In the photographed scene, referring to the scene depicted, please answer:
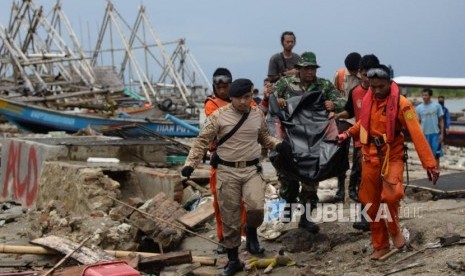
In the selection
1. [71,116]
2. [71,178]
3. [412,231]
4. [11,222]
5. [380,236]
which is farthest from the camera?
[71,116]

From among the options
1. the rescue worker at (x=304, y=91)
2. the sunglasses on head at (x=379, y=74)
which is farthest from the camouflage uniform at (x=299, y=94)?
the sunglasses on head at (x=379, y=74)

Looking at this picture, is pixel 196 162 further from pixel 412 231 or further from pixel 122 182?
pixel 122 182

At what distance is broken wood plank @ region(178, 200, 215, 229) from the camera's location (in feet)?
26.9

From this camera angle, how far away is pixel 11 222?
33.0 feet

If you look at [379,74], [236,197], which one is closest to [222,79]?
[236,197]

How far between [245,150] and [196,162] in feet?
1.50

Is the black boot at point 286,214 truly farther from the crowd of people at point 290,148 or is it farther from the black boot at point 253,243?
the black boot at point 253,243

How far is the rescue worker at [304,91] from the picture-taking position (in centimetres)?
701

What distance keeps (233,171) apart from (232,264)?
835 mm

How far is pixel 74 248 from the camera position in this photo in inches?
277

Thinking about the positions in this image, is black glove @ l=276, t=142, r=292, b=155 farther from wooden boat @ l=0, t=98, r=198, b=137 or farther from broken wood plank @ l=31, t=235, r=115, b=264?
wooden boat @ l=0, t=98, r=198, b=137

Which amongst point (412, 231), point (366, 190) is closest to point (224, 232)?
point (366, 190)

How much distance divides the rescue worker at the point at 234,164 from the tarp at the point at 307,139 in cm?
44

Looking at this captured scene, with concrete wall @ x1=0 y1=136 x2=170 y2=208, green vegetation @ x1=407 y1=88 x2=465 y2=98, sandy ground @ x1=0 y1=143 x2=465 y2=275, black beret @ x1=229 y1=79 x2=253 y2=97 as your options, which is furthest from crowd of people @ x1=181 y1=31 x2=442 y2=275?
green vegetation @ x1=407 y1=88 x2=465 y2=98
